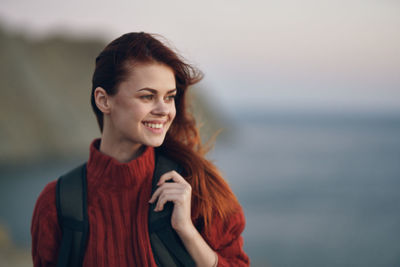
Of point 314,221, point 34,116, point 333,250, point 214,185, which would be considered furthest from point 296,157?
point 214,185

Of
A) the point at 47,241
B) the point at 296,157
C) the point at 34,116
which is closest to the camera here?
the point at 47,241

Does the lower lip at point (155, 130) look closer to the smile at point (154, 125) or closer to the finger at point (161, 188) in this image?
the smile at point (154, 125)

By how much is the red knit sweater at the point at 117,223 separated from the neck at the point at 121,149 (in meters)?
0.07

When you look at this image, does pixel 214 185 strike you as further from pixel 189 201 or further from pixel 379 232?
pixel 379 232

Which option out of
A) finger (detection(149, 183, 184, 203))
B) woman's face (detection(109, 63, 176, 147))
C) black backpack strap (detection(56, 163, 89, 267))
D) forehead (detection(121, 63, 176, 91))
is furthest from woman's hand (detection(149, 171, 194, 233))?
forehead (detection(121, 63, 176, 91))

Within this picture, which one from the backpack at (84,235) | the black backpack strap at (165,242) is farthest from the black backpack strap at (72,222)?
the black backpack strap at (165,242)

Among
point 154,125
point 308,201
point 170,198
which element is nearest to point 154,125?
point 154,125

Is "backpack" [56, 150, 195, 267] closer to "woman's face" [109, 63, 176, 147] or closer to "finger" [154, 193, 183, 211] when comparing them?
"finger" [154, 193, 183, 211]

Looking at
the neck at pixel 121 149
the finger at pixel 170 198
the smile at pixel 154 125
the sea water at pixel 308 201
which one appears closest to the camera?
the finger at pixel 170 198

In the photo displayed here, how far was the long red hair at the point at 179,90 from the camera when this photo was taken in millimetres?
1861

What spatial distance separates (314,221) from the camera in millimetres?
16422

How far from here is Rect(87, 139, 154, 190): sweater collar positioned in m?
1.95

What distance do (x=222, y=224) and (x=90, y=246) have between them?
735 millimetres

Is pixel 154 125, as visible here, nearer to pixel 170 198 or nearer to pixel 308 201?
pixel 170 198
